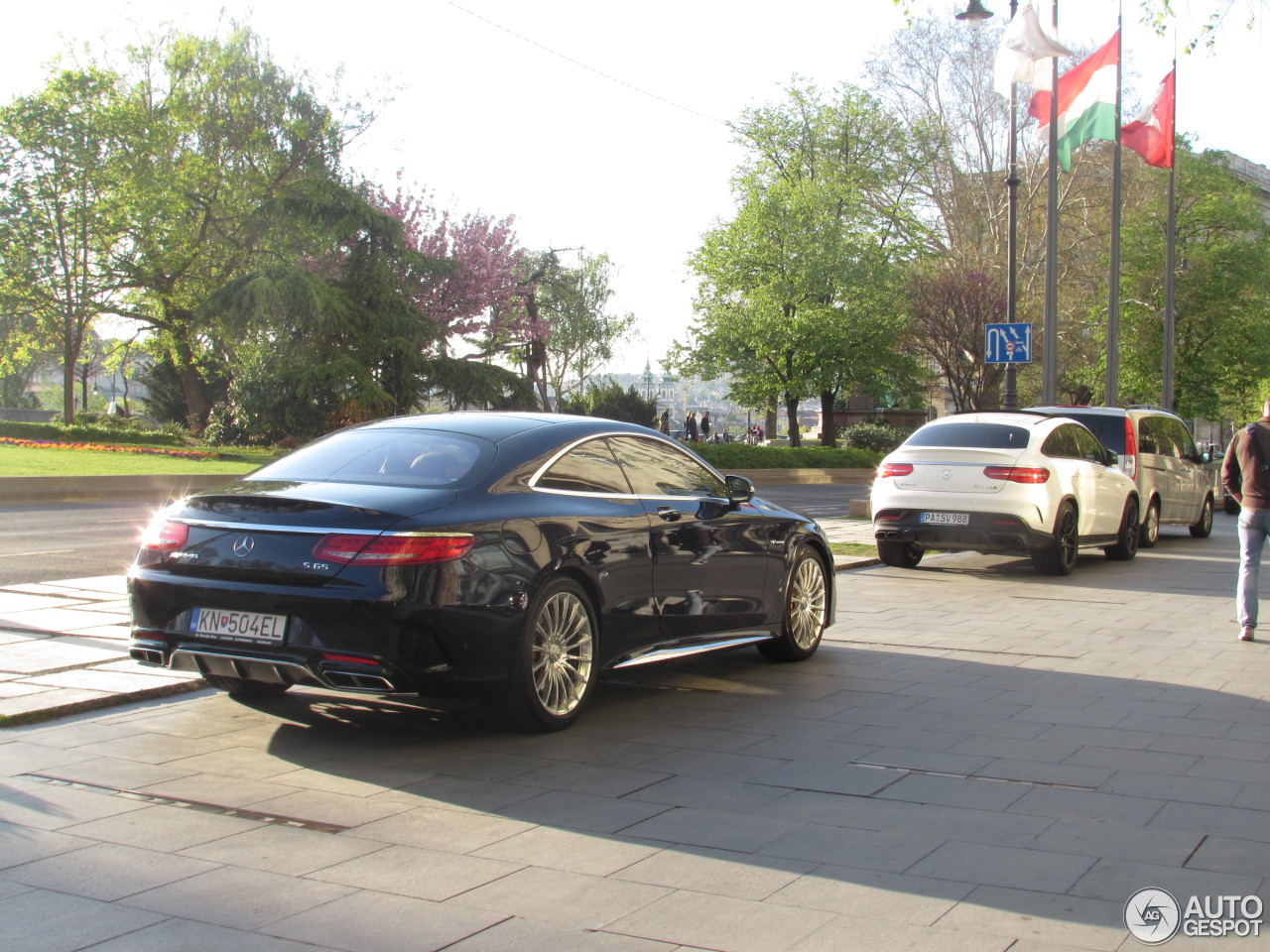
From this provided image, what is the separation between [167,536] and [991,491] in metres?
9.31

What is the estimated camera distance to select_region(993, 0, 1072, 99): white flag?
22.3 metres

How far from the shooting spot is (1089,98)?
84.6 feet

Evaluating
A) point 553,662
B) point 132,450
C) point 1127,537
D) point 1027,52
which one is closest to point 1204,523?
point 1127,537

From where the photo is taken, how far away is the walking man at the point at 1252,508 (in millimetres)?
8914

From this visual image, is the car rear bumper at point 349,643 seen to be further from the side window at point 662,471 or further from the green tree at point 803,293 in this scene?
the green tree at point 803,293

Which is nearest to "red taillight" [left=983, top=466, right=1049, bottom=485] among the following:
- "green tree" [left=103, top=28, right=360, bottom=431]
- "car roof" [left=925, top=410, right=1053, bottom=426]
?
"car roof" [left=925, top=410, right=1053, bottom=426]

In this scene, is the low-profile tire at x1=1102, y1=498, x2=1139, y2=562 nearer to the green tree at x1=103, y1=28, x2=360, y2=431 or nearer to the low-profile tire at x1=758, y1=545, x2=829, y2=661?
the low-profile tire at x1=758, y1=545, x2=829, y2=661

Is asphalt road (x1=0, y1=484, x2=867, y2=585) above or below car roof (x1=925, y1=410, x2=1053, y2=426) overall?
below

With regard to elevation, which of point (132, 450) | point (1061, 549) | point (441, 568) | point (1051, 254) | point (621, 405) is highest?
point (1051, 254)

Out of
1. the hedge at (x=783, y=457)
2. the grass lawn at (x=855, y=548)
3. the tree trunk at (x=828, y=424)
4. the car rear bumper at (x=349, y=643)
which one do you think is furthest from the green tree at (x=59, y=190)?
the car rear bumper at (x=349, y=643)

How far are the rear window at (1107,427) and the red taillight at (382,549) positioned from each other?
41.0 feet

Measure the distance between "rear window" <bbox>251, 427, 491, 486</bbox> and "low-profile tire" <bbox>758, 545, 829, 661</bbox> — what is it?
2.62 m

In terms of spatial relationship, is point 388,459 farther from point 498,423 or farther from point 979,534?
point 979,534

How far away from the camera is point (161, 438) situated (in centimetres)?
3650
